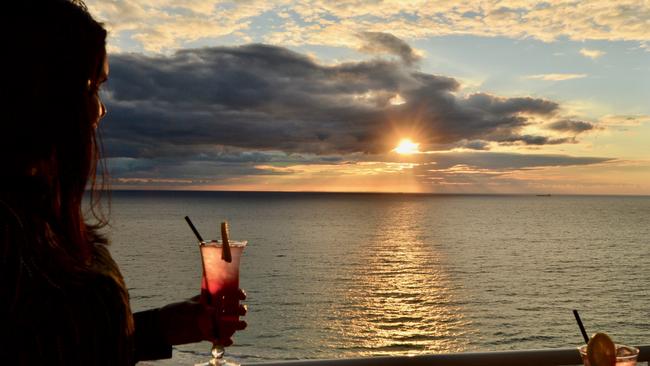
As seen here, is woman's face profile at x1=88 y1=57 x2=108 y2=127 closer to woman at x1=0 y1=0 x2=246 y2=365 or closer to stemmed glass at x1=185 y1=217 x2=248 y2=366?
woman at x1=0 y1=0 x2=246 y2=365

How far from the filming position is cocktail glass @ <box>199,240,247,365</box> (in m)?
1.80

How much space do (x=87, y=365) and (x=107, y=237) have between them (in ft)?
1.78

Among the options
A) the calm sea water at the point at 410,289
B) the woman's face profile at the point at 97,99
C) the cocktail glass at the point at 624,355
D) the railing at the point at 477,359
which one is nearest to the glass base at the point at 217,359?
the railing at the point at 477,359

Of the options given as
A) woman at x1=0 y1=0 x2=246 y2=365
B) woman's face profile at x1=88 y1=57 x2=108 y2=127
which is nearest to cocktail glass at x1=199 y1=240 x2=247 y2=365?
woman at x1=0 y1=0 x2=246 y2=365

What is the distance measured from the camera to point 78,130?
125cm

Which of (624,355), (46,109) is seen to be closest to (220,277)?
(46,109)

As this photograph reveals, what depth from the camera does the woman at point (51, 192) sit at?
1.08 metres

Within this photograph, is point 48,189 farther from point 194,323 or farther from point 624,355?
point 624,355

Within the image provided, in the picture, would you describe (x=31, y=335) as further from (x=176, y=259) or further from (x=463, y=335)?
(x=176, y=259)

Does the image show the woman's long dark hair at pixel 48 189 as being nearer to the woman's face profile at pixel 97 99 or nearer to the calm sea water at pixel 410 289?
the woman's face profile at pixel 97 99

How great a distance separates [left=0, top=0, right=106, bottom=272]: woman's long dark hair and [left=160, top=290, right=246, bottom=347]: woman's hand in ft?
1.45

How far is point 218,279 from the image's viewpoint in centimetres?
187

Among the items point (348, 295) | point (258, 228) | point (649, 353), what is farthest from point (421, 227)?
point (649, 353)

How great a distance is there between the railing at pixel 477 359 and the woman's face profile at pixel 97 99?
1.16m
